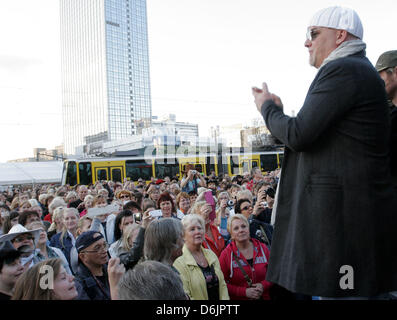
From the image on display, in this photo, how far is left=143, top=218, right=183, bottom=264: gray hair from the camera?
3.42m

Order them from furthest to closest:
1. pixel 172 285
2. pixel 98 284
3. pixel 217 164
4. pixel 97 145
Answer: pixel 97 145 → pixel 217 164 → pixel 98 284 → pixel 172 285

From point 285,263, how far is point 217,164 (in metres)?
20.5

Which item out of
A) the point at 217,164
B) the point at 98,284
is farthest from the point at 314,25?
the point at 217,164

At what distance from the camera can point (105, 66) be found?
361 ft

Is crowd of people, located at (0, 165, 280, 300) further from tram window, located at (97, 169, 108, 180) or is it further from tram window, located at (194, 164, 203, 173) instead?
tram window, located at (194, 164, 203, 173)

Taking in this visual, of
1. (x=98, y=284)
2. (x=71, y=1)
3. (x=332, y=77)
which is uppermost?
(x=71, y=1)

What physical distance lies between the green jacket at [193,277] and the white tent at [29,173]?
27.9 m

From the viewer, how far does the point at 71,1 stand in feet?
382

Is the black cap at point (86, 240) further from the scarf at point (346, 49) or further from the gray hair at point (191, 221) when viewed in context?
the scarf at point (346, 49)

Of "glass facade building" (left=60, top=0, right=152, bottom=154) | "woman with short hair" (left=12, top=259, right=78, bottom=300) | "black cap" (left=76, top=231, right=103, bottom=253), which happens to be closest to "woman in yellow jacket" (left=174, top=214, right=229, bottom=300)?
"black cap" (left=76, top=231, right=103, bottom=253)

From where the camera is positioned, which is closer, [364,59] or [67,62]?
[364,59]

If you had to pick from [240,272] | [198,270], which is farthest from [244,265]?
[198,270]

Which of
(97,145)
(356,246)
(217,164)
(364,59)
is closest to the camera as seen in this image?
(356,246)
